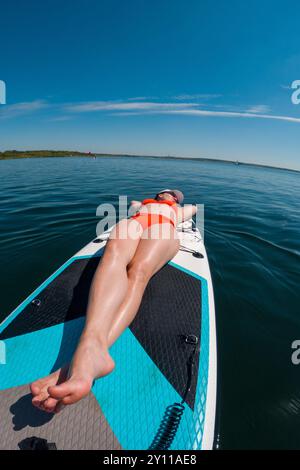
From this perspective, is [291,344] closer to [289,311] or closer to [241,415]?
[289,311]

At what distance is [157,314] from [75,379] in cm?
148

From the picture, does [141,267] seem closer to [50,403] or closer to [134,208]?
[50,403]

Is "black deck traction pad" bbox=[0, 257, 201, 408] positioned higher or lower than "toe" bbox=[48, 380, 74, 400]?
lower

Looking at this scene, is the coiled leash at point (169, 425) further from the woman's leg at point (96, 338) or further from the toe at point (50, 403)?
the toe at point (50, 403)

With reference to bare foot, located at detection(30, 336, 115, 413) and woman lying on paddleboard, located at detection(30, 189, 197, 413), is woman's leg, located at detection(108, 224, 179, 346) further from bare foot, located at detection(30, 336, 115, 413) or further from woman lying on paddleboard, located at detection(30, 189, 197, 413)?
bare foot, located at detection(30, 336, 115, 413)

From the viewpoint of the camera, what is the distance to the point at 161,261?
9.79 ft

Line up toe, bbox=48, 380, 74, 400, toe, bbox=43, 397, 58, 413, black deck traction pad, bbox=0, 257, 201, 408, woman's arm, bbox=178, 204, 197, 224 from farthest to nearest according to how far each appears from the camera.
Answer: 1. woman's arm, bbox=178, 204, 197, 224
2. black deck traction pad, bbox=0, 257, 201, 408
3. toe, bbox=43, 397, 58, 413
4. toe, bbox=48, 380, 74, 400

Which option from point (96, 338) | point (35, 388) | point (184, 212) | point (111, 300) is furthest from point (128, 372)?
point (184, 212)

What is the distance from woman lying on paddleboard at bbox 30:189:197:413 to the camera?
1.52 meters

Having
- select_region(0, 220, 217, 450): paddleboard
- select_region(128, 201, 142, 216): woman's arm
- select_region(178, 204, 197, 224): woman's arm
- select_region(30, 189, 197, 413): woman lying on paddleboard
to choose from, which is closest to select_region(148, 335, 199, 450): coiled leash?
select_region(0, 220, 217, 450): paddleboard

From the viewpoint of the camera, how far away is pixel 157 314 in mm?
2812

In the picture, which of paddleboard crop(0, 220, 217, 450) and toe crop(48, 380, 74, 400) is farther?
paddleboard crop(0, 220, 217, 450)
